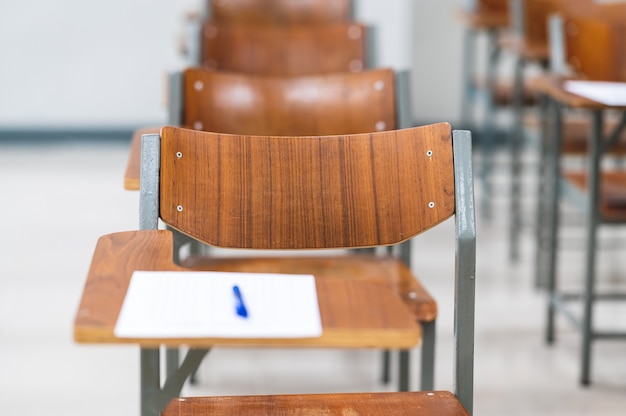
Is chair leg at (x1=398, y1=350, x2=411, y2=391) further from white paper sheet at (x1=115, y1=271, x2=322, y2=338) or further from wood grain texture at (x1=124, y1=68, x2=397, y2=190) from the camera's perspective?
white paper sheet at (x1=115, y1=271, x2=322, y2=338)

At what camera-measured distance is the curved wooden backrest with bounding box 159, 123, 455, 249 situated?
157cm

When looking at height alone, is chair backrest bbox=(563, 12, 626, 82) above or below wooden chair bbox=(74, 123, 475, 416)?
above

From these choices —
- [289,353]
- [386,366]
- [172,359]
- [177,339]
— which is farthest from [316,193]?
[289,353]

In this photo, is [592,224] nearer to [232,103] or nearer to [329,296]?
[232,103]

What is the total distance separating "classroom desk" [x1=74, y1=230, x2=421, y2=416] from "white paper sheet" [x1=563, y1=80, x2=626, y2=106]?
4.99ft

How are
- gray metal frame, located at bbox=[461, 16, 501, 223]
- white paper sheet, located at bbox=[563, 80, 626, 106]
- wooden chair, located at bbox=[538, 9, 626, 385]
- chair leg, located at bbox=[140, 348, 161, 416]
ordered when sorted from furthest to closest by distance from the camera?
gray metal frame, located at bbox=[461, 16, 501, 223], wooden chair, located at bbox=[538, 9, 626, 385], white paper sheet, located at bbox=[563, 80, 626, 106], chair leg, located at bbox=[140, 348, 161, 416]

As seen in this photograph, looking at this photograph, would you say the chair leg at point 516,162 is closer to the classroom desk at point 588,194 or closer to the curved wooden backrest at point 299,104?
the classroom desk at point 588,194

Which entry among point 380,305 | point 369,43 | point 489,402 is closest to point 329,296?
point 380,305

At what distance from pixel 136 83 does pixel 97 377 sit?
3.53m

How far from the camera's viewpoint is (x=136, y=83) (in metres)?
6.12

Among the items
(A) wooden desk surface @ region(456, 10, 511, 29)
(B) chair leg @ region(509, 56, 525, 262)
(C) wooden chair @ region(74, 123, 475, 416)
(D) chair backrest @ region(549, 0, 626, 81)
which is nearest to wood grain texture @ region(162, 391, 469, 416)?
(C) wooden chair @ region(74, 123, 475, 416)

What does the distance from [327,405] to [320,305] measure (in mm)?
370

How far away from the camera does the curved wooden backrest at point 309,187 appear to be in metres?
1.57

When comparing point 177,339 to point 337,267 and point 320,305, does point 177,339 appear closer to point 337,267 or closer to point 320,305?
point 320,305
